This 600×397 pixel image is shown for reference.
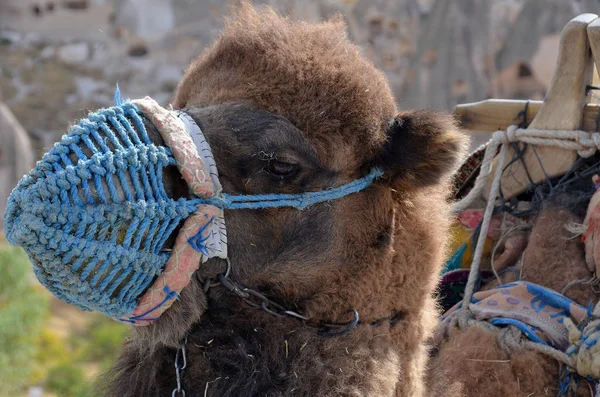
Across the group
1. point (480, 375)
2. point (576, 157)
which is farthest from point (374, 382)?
point (576, 157)

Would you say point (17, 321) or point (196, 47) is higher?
point (196, 47)

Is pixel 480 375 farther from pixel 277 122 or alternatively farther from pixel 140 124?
pixel 140 124

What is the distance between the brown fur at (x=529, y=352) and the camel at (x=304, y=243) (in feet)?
0.58

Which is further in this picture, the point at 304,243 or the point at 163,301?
the point at 304,243

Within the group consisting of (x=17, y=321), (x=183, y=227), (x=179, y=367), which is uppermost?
(x=183, y=227)


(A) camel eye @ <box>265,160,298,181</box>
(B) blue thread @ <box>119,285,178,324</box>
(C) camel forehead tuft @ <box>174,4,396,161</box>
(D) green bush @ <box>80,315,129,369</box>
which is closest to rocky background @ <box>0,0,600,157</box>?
(D) green bush @ <box>80,315,129,369</box>

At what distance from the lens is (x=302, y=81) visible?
210 centimetres

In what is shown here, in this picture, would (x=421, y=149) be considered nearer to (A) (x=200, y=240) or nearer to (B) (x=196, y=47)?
(A) (x=200, y=240)

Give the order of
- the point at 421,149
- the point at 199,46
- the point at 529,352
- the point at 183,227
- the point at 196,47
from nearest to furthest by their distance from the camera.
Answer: the point at 183,227 < the point at 421,149 < the point at 529,352 < the point at 199,46 < the point at 196,47

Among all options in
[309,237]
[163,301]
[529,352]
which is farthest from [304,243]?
[529,352]

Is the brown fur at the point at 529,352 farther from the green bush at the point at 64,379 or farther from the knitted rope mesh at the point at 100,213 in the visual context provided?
the green bush at the point at 64,379

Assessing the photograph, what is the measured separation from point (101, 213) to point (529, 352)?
1490 mm

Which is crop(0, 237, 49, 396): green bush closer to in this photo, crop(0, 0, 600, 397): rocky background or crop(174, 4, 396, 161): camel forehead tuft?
crop(0, 0, 600, 397): rocky background

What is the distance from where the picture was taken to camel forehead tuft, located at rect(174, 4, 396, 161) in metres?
2.07
